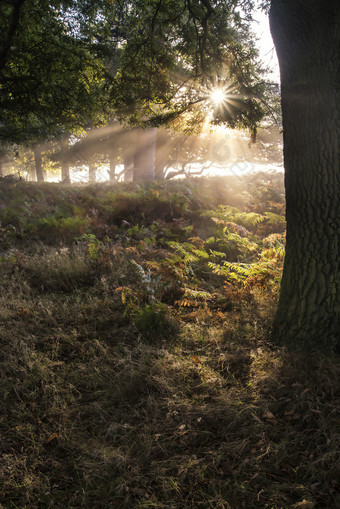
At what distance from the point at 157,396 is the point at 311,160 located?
2830mm

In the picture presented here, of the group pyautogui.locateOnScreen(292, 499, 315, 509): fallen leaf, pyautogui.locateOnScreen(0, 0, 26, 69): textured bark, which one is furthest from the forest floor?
pyautogui.locateOnScreen(0, 0, 26, 69): textured bark

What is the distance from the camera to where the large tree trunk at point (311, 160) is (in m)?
2.86

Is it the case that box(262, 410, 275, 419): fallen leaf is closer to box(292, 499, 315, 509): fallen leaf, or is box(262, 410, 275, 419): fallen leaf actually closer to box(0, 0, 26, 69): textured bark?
box(292, 499, 315, 509): fallen leaf

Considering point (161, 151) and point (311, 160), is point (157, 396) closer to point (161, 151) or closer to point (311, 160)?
point (311, 160)

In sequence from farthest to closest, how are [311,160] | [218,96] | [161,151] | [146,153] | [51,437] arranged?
[161,151], [146,153], [218,96], [311,160], [51,437]

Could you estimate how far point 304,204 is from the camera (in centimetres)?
307

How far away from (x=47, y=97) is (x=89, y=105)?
2.68 feet

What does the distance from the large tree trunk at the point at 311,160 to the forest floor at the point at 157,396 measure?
0.48m

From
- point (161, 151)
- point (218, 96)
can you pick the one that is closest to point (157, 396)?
point (218, 96)

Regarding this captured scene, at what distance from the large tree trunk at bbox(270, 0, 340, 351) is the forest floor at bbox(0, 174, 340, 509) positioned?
480 mm

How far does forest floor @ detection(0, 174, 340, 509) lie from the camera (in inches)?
76.1

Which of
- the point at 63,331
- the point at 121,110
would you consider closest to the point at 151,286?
the point at 63,331

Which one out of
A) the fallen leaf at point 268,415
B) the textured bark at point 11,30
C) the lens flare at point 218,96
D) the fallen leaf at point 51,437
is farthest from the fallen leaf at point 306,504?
the textured bark at point 11,30

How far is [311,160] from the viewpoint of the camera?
297 cm
